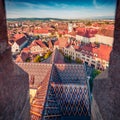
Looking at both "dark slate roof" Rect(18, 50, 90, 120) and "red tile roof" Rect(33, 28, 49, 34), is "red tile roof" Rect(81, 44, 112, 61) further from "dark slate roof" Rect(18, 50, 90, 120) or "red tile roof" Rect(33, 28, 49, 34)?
"red tile roof" Rect(33, 28, 49, 34)

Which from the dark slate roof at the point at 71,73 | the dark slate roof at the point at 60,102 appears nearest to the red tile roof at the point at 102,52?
the dark slate roof at the point at 71,73

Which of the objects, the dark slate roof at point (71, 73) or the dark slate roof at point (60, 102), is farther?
the dark slate roof at point (71, 73)

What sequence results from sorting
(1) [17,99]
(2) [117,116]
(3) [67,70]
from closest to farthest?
(2) [117,116]
(1) [17,99]
(3) [67,70]

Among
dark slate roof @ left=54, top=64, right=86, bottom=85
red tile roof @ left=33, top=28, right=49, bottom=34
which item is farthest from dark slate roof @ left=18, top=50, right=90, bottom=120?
red tile roof @ left=33, top=28, right=49, bottom=34

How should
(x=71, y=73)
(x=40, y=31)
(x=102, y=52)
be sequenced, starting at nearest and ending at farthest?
(x=71, y=73), (x=102, y=52), (x=40, y=31)

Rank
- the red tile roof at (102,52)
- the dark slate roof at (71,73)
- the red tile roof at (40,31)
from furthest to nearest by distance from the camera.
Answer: the red tile roof at (40,31) < the red tile roof at (102,52) < the dark slate roof at (71,73)

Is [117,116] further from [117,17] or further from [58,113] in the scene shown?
[58,113]

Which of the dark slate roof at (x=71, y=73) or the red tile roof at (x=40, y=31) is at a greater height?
the red tile roof at (x=40, y=31)

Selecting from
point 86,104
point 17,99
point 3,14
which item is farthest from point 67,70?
point 3,14

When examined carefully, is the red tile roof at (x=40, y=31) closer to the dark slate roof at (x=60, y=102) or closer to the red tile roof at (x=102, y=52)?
the red tile roof at (x=102, y=52)

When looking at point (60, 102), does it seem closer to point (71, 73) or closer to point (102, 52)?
point (71, 73)

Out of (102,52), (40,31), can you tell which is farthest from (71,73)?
(40,31)
